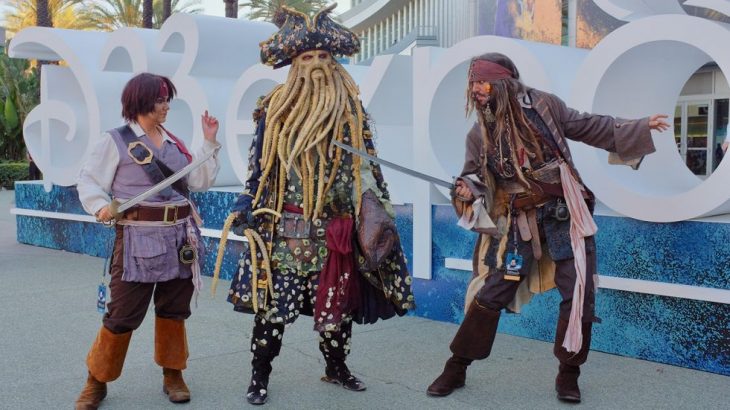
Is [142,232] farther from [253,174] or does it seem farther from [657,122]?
[657,122]

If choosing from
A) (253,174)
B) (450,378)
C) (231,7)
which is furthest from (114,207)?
(231,7)

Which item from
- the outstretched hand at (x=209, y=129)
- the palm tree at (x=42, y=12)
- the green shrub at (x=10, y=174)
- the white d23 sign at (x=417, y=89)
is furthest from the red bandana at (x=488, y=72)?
the green shrub at (x=10, y=174)

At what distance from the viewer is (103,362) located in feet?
13.9

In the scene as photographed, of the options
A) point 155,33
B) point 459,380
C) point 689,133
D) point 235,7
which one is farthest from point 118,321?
point 235,7

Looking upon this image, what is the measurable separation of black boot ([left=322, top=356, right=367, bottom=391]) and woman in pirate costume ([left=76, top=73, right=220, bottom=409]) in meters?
0.78

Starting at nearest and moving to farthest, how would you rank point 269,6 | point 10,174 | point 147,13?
point 10,174 < point 147,13 < point 269,6

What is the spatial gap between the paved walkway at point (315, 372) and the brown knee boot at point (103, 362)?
130 millimetres

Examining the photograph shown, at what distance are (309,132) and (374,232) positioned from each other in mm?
589

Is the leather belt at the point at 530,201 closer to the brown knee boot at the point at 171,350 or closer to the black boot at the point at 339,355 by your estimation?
the black boot at the point at 339,355

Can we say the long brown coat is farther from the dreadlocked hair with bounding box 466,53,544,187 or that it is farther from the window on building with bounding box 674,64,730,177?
the window on building with bounding box 674,64,730,177

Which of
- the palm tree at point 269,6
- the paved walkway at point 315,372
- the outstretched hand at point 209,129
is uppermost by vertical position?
the palm tree at point 269,6

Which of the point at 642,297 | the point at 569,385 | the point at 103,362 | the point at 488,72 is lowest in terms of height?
the point at 569,385

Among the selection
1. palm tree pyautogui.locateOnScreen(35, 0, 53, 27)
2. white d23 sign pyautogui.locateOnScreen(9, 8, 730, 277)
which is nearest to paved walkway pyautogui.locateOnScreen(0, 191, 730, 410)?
white d23 sign pyautogui.locateOnScreen(9, 8, 730, 277)

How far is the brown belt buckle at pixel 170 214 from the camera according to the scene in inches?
170
